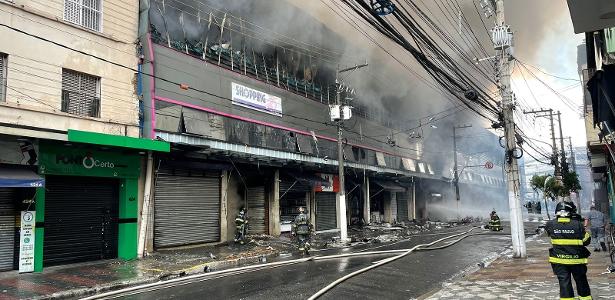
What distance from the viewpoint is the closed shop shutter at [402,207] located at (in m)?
32.0

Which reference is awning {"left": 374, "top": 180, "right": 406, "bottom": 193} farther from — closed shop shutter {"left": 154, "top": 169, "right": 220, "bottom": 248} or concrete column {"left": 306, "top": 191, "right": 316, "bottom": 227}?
closed shop shutter {"left": 154, "top": 169, "right": 220, "bottom": 248}

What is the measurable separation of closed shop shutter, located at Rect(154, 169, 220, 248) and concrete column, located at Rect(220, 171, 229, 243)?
5.4 inches

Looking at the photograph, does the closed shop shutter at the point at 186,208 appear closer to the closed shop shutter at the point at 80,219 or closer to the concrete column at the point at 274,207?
the closed shop shutter at the point at 80,219

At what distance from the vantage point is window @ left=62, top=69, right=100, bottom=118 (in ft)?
39.2

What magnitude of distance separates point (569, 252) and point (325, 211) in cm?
1862

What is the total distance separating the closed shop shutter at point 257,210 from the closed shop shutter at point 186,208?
2793 millimetres

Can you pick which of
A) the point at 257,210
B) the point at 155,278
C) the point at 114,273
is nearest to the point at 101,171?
the point at 114,273

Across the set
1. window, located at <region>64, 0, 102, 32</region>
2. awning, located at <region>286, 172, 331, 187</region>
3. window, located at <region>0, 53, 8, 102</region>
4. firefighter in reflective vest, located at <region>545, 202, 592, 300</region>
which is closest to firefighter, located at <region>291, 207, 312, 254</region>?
awning, located at <region>286, 172, 331, 187</region>

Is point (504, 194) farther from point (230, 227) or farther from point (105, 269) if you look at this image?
point (105, 269)

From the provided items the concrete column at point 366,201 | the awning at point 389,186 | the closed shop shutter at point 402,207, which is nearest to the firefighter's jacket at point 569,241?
the concrete column at point 366,201

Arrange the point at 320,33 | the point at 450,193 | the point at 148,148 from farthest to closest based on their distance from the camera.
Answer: the point at 450,193, the point at 320,33, the point at 148,148

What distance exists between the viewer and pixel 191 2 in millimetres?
17312

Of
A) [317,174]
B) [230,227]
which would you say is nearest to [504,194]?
[317,174]

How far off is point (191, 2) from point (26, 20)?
7.27m
